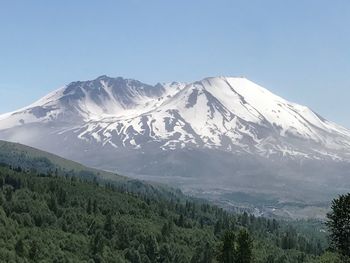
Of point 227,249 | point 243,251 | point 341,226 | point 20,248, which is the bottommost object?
point 20,248

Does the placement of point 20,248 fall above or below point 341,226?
below

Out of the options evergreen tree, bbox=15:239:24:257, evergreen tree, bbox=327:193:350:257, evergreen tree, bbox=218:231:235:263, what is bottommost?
evergreen tree, bbox=15:239:24:257

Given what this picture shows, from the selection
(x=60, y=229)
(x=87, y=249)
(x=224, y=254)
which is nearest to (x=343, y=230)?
(x=224, y=254)

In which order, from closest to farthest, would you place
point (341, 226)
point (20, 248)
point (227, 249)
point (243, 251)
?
point (341, 226) → point (243, 251) → point (227, 249) → point (20, 248)

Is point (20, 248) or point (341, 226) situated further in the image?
point (20, 248)

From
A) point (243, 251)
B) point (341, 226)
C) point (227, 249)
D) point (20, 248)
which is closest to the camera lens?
point (341, 226)

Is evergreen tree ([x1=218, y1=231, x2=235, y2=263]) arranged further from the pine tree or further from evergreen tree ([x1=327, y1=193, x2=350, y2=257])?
evergreen tree ([x1=327, y1=193, x2=350, y2=257])

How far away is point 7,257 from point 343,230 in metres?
109

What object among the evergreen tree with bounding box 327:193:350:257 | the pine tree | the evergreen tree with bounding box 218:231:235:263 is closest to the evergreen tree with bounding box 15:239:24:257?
the evergreen tree with bounding box 218:231:235:263

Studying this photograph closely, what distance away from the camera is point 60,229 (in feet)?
642

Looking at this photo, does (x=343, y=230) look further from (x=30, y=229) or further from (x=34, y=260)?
(x=30, y=229)

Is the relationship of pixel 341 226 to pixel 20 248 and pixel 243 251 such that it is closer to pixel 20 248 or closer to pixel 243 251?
pixel 243 251

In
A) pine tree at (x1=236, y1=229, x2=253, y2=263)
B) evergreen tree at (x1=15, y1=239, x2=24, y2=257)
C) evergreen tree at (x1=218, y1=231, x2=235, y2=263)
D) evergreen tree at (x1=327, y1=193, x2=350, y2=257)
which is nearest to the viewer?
evergreen tree at (x1=327, y1=193, x2=350, y2=257)

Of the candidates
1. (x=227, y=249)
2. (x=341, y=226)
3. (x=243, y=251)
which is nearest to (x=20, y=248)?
(x=227, y=249)
